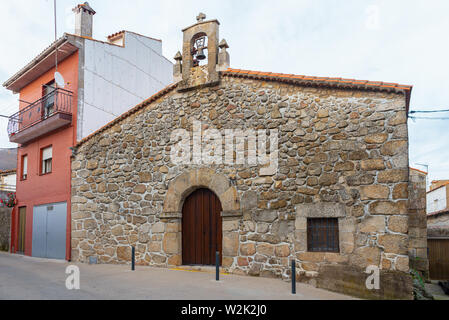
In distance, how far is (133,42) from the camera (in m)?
13.6

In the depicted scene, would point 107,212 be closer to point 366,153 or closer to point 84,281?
point 84,281

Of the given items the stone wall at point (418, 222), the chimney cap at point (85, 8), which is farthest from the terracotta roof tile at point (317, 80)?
the chimney cap at point (85, 8)

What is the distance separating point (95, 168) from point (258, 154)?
4945 mm

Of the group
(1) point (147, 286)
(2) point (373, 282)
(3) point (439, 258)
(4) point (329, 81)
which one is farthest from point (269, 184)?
(3) point (439, 258)

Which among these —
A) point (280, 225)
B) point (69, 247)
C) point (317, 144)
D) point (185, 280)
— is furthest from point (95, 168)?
point (317, 144)

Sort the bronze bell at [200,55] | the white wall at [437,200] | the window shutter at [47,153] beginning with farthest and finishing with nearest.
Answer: the white wall at [437,200], the window shutter at [47,153], the bronze bell at [200,55]

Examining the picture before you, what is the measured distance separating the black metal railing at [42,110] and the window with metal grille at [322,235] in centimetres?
819

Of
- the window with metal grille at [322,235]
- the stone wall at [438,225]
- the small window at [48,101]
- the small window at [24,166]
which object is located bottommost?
the stone wall at [438,225]

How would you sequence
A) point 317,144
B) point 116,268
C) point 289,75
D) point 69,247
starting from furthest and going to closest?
point 69,247
point 116,268
point 289,75
point 317,144

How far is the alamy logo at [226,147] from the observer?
25.6 ft

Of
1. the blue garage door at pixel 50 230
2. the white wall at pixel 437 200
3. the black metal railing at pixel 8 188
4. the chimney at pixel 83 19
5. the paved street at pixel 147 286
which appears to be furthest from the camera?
the white wall at pixel 437 200

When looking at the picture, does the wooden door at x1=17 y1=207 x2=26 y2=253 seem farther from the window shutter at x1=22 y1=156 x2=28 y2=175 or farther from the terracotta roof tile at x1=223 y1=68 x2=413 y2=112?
the terracotta roof tile at x1=223 y1=68 x2=413 y2=112

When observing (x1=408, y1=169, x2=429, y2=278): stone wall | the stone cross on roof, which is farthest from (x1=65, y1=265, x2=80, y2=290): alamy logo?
(x1=408, y1=169, x2=429, y2=278): stone wall

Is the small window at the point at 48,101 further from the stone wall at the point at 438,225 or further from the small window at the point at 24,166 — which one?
the stone wall at the point at 438,225
